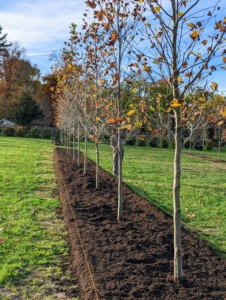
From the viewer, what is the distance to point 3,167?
11.9m

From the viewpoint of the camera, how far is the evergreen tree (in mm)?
37781

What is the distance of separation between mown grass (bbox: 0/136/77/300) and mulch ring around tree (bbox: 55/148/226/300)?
0.23 metres

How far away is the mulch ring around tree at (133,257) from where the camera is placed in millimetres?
3172

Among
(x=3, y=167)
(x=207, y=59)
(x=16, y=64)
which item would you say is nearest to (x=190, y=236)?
(x=207, y=59)

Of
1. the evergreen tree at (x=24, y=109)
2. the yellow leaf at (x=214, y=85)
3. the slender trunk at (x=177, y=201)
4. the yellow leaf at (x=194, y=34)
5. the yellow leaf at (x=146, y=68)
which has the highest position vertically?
the evergreen tree at (x=24, y=109)

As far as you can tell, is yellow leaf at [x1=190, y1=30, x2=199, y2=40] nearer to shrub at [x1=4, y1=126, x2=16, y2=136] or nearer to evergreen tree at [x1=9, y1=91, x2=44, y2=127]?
shrub at [x1=4, y1=126, x2=16, y2=136]

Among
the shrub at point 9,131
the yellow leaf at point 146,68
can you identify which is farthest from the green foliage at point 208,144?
the yellow leaf at point 146,68

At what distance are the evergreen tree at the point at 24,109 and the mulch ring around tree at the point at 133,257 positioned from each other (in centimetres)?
3300

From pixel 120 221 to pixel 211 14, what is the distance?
3.51 m

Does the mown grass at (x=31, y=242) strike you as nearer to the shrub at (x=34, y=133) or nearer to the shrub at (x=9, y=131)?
the shrub at (x=9, y=131)

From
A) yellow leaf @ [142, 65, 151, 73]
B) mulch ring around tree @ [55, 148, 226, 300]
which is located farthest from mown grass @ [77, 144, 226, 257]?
yellow leaf @ [142, 65, 151, 73]

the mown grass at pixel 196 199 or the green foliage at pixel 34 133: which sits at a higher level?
the green foliage at pixel 34 133

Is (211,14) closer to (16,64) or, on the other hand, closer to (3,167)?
(3,167)

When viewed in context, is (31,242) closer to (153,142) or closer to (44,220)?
(44,220)
